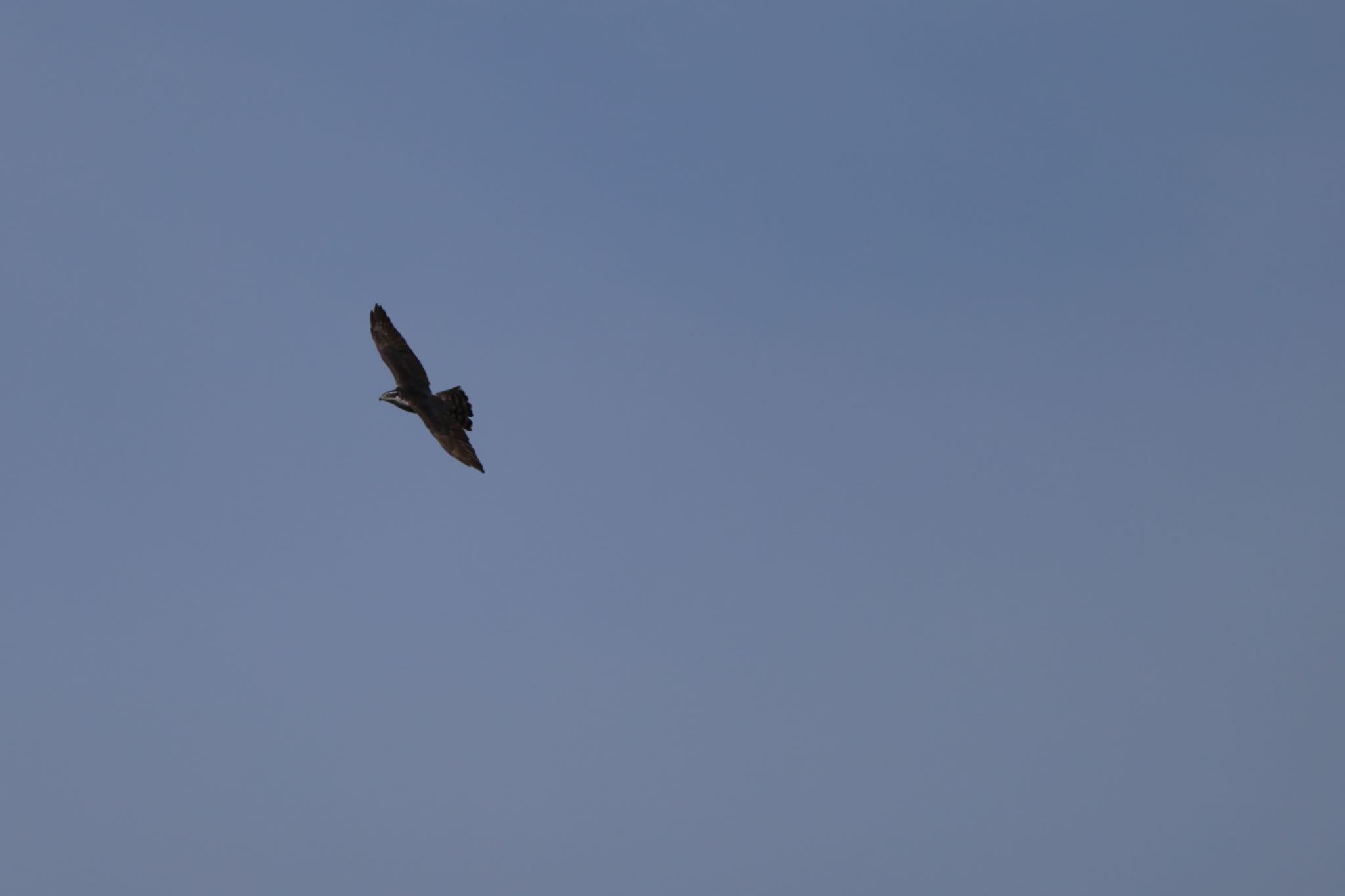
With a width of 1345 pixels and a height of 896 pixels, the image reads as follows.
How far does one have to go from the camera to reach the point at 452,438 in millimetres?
66812

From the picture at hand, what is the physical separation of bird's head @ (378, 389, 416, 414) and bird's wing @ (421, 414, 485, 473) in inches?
30.8

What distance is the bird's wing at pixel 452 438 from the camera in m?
66.5

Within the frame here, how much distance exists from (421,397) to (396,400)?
119 cm

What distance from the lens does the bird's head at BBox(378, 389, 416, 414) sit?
2648 inches

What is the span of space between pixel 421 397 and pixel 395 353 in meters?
2.07

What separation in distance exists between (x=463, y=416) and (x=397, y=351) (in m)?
3.70

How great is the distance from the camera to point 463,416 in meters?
67.2

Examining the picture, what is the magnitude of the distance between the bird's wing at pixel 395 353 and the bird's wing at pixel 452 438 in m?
1.42

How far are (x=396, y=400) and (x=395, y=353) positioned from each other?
85.6 inches

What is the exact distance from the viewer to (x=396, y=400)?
221 feet

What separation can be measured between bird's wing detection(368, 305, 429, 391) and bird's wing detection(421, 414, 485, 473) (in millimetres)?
1421

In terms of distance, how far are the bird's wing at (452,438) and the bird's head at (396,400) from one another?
781 millimetres

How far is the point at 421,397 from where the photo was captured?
66875 millimetres

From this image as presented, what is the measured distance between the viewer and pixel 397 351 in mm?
66250
